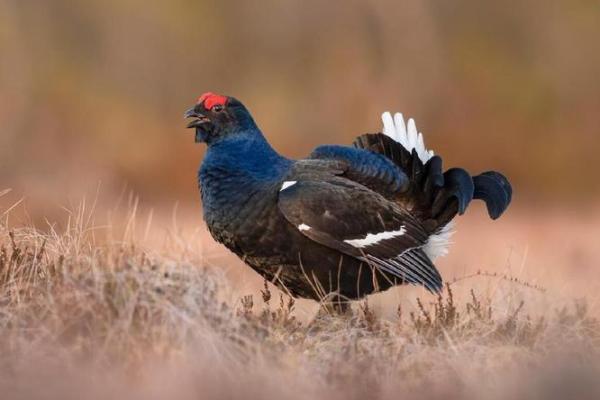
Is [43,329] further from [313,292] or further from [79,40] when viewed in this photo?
[79,40]

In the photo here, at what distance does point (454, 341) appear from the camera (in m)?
4.69

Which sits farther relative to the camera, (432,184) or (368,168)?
(432,184)

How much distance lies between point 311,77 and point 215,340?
1312 cm

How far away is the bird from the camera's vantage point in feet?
18.1

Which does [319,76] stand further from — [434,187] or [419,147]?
[434,187]

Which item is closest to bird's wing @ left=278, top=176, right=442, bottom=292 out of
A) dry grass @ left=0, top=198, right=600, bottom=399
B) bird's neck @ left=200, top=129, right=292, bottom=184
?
bird's neck @ left=200, top=129, right=292, bottom=184

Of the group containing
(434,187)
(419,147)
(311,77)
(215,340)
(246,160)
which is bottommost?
(215,340)

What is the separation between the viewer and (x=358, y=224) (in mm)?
5727

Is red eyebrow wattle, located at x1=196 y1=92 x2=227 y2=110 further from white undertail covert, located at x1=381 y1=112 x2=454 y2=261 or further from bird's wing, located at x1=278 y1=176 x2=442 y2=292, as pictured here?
white undertail covert, located at x1=381 y1=112 x2=454 y2=261

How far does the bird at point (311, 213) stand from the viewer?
552 cm

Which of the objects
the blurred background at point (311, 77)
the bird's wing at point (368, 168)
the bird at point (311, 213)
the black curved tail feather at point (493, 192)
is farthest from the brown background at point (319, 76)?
the bird at point (311, 213)

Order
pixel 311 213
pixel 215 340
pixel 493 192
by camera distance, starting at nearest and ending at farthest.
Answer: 1. pixel 215 340
2. pixel 311 213
3. pixel 493 192

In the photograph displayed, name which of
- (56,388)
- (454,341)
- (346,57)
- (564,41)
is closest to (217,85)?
(346,57)

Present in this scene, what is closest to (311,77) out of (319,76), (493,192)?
(319,76)
